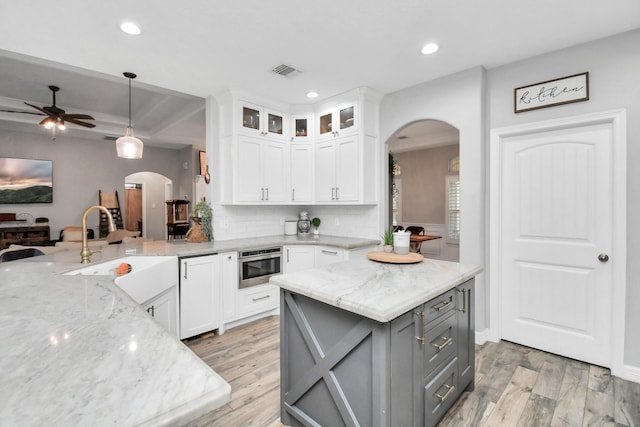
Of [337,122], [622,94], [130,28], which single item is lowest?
[622,94]

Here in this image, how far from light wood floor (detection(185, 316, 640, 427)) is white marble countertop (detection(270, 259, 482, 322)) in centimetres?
91

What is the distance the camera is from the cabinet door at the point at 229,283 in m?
3.31

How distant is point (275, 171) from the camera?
4070 millimetres

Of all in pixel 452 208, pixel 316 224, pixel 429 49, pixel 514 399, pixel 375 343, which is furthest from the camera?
pixel 452 208

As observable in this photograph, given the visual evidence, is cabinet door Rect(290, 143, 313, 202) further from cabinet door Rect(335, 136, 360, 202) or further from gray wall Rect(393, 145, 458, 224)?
gray wall Rect(393, 145, 458, 224)

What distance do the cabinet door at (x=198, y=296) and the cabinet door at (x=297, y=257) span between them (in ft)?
2.84

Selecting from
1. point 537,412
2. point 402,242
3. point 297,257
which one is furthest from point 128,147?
point 537,412

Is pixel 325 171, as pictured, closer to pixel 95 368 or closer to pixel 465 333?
pixel 465 333

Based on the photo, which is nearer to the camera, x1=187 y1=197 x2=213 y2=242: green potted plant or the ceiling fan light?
the ceiling fan light

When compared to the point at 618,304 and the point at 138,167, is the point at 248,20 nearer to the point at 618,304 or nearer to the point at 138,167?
the point at 618,304

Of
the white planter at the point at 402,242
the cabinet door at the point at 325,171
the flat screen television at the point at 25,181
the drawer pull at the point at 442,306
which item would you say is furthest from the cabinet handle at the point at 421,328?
the flat screen television at the point at 25,181

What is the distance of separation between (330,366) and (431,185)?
6.16 metres

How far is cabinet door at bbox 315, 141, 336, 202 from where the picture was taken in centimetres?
403

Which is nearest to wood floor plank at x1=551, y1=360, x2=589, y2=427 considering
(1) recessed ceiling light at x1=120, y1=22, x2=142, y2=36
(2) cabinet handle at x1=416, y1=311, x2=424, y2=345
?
(2) cabinet handle at x1=416, y1=311, x2=424, y2=345
